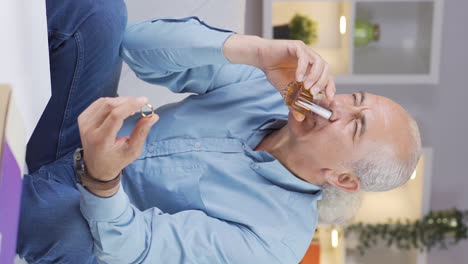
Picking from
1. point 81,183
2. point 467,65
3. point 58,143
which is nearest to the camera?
point 81,183

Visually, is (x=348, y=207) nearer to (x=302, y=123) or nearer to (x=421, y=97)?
(x=302, y=123)

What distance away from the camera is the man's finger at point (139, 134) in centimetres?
83

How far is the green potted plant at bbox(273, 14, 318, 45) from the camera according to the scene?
295 centimetres

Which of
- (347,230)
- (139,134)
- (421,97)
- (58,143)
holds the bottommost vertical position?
(347,230)

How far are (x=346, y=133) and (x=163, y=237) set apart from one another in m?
0.42

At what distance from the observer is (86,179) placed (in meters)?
0.97

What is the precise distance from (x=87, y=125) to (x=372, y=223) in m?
2.23

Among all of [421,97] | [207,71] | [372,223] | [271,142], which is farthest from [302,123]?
[421,97]

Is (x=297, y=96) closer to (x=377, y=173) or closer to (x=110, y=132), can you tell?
(x=377, y=173)

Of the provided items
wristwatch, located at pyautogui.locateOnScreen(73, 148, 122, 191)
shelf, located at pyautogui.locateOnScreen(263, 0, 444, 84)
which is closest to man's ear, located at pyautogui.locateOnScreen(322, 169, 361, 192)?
wristwatch, located at pyautogui.locateOnScreen(73, 148, 122, 191)

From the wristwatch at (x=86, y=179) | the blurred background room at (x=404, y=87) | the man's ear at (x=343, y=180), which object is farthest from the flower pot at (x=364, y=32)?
the wristwatch at (x=86, y=179)

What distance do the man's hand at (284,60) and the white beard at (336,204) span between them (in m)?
0.27

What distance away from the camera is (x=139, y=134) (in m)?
0.84

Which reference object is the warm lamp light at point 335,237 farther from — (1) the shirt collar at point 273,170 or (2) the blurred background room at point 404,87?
(1) the shirt collar at point 273,170
